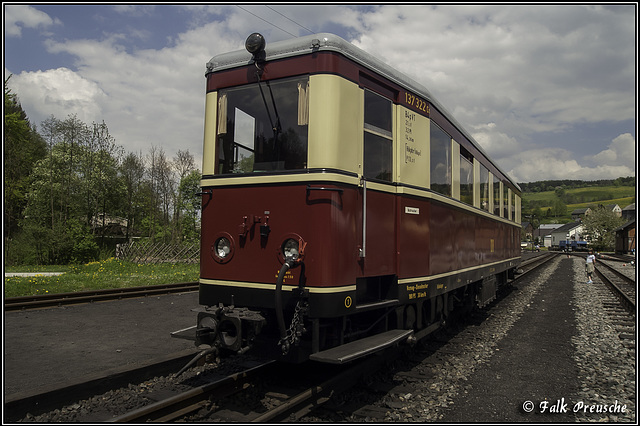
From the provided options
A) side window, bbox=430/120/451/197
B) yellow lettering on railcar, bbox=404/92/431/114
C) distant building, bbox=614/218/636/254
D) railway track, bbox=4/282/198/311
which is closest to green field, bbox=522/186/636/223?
distant building, bbox=614/218/636/254

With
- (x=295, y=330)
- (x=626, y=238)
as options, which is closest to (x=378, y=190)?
(x=295, y=330)

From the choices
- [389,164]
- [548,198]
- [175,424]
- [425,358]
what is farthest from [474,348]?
[548,198]

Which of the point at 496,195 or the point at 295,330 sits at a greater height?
the point at 496,195

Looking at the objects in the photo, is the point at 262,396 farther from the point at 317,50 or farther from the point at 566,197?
the point at 566,197

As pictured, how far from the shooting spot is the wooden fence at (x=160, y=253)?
79.7 feet

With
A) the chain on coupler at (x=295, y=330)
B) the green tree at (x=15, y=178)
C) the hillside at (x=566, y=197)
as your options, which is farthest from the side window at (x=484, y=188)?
the hillside at (x=566, y=197)

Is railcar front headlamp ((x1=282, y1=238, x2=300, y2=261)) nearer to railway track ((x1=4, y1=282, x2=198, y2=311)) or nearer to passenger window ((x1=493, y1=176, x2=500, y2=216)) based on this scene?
passenger window ((x1=493, y1=176, x2=500, y2=216))

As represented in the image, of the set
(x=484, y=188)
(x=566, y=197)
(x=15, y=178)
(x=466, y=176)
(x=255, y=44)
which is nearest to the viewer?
(x=255, y=44)

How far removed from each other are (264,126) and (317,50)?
103cm

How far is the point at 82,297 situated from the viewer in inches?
436

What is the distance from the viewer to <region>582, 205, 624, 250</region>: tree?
71.0 meters

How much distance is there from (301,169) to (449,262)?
3350 mm

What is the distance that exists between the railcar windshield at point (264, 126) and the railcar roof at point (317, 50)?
294 millimetres

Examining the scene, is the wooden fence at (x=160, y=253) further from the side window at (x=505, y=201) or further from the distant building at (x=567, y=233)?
the distant building at (x=567, y=233)
